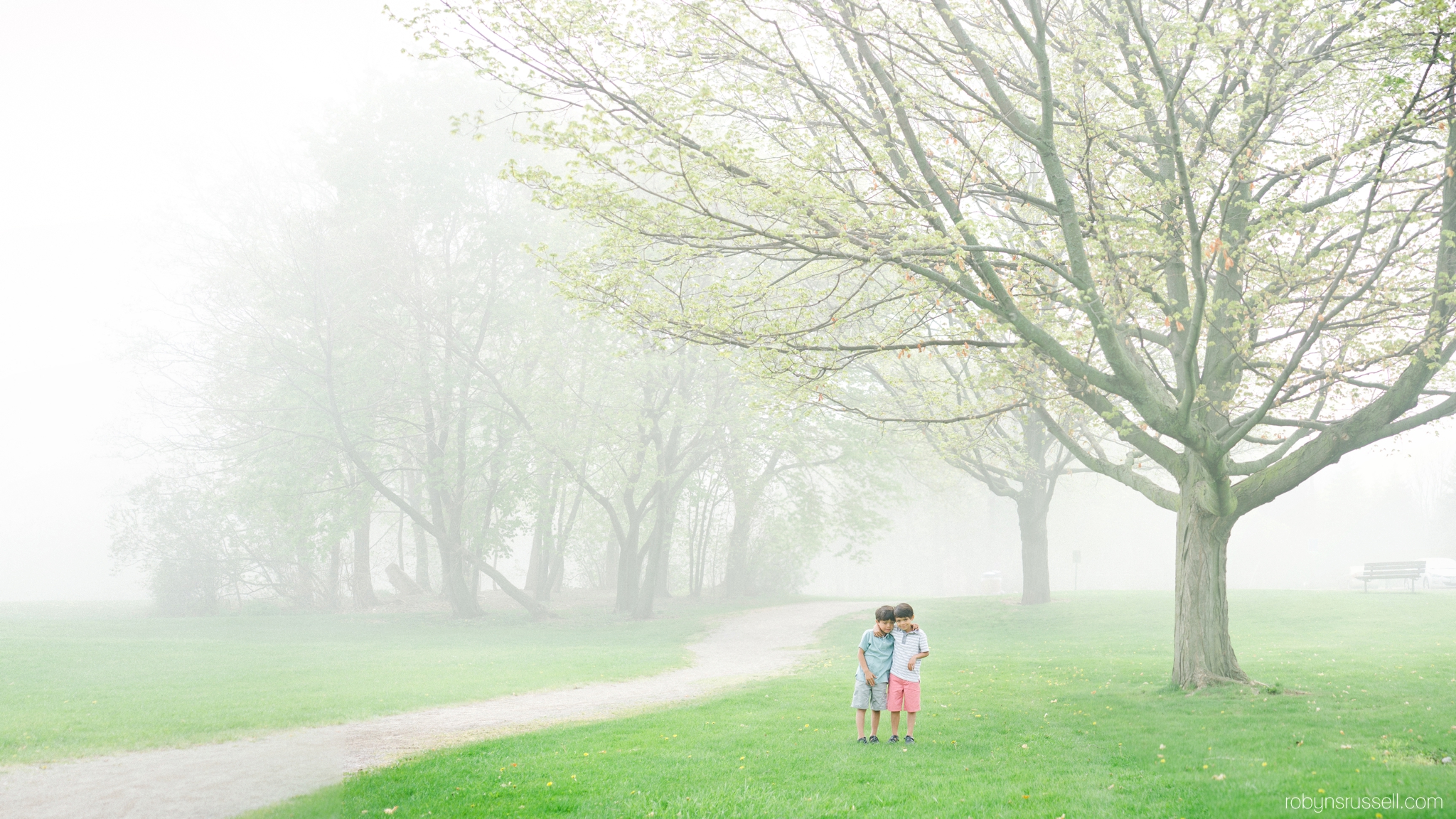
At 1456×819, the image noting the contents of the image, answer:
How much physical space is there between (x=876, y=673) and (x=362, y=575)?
29.2 m

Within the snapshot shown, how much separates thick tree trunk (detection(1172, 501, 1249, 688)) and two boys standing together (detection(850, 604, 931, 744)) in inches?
189

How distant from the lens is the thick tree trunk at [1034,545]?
2873 centimetres

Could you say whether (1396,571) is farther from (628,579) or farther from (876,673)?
(876,673)

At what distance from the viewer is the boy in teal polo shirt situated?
8.91m

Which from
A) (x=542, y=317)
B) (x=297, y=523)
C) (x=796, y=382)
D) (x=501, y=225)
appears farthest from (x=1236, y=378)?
(x=297, y=523)

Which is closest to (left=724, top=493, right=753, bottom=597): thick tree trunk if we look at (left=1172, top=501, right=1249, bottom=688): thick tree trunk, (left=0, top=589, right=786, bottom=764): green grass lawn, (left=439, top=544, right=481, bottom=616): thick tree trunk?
(left=0, top=589, right=786, bottom=764): green grass lawn

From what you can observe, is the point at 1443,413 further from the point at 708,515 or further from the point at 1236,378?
the point at 708,515

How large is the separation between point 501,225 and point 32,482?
6744 centimetres

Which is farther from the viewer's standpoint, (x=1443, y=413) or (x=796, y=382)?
(x=796, y=382)

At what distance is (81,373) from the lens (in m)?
86.2

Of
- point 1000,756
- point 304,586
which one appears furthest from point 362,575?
point 1000,756

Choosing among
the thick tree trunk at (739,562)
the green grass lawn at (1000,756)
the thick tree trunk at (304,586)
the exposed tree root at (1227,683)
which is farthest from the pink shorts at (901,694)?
the thick tree trunk at (304,586)

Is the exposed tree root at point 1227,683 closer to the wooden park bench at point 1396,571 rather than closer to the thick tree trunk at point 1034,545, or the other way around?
the thick tree trunk at point 1034,545

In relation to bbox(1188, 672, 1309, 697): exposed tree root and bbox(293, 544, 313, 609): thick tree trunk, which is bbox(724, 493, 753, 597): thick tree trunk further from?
bbox(1188, 672, 1309, 697): exposed tree root
